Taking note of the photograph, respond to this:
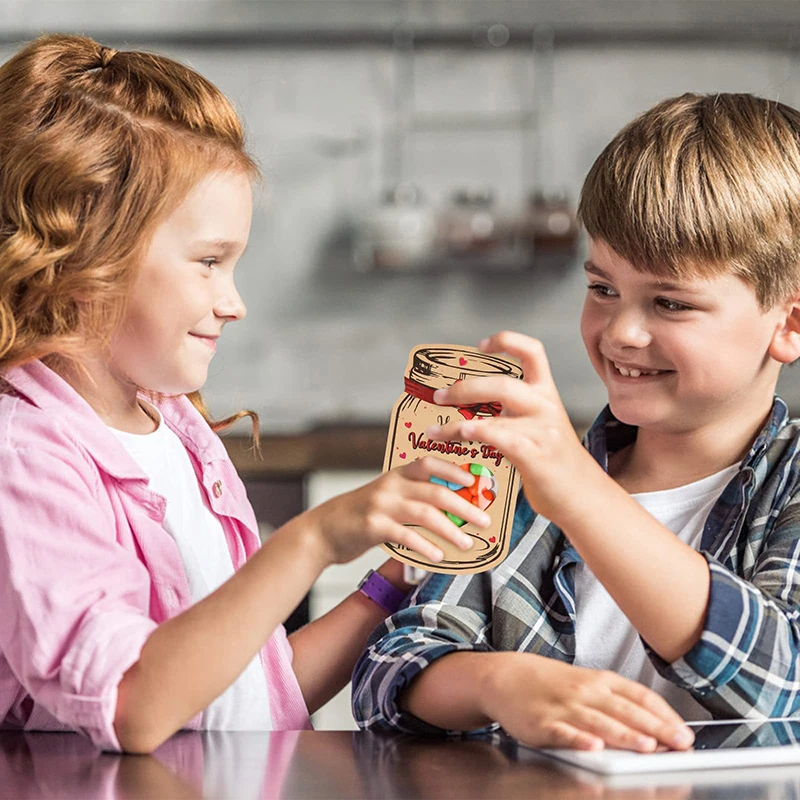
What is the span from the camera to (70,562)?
85 centimetres

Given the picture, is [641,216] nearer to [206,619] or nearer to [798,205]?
[798,205]

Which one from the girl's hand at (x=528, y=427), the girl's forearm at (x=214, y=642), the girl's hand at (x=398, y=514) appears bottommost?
the girl's forearm at (x=214, y=642)

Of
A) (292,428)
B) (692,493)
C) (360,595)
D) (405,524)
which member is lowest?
(292,428)

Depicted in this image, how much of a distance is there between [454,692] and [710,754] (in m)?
0.20

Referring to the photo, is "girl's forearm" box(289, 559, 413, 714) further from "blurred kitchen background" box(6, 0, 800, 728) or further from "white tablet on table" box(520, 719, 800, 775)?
"blurred kitchen background" box(6, 0, 800, 728)

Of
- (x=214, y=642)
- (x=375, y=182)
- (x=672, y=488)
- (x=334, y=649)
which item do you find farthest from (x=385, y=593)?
(x=375, y=182)

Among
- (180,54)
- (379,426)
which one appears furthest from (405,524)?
(180,54)

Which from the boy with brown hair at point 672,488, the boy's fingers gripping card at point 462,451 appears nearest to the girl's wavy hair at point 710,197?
the boy with brown hair at point 672,488

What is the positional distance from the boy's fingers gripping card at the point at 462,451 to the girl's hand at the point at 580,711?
9 centimetres

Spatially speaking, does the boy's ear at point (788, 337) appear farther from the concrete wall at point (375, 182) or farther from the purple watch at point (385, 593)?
the concrete wall at point (375, 182)

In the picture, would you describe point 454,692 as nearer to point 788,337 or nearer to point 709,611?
point 709,611

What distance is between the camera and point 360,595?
1196 millimetres

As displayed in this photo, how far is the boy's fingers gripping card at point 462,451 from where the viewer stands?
0.82 metres

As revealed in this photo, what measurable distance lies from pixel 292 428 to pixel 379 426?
13.1 inches
